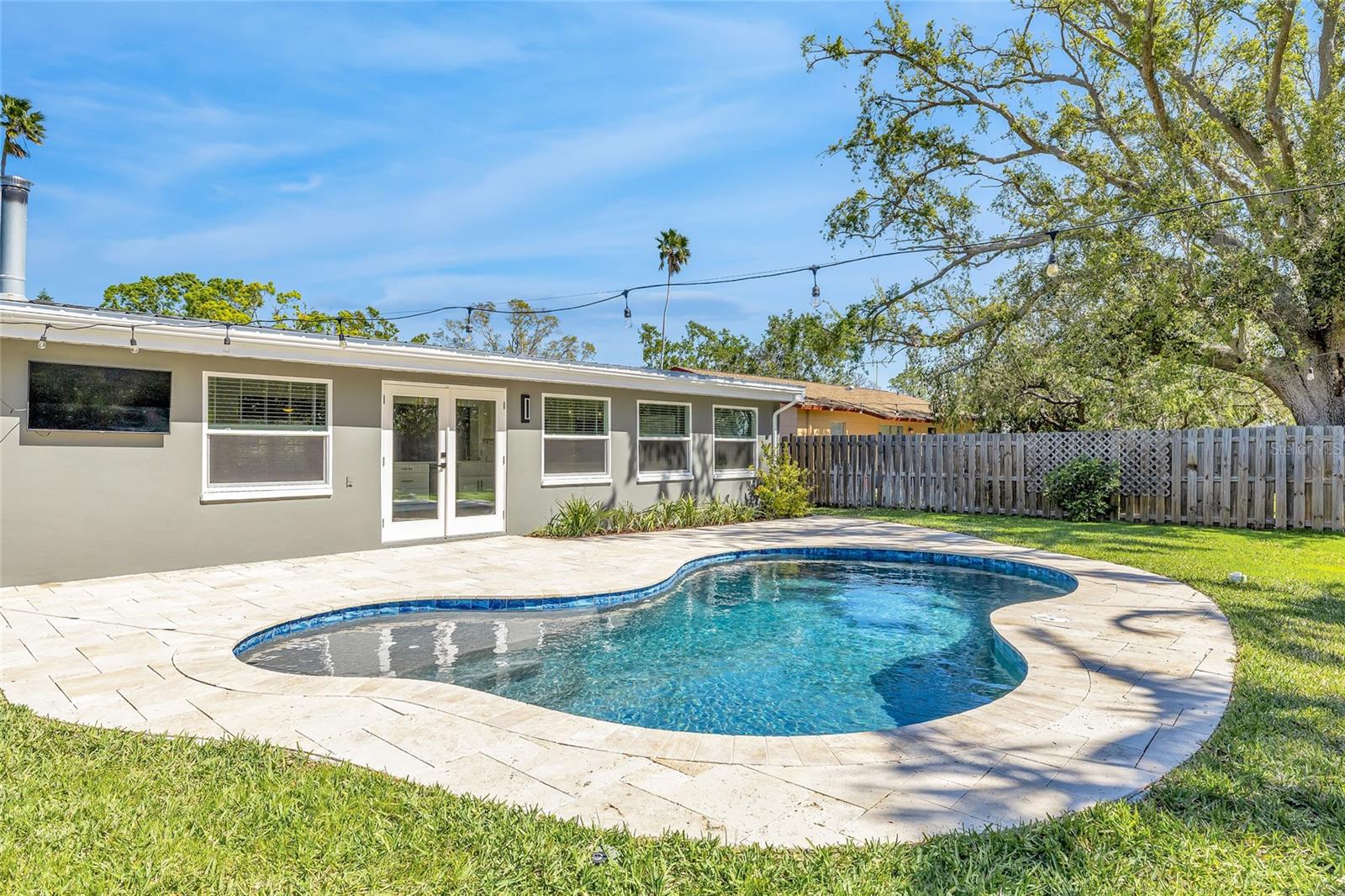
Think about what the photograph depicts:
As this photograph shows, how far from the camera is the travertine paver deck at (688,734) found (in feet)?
9.03

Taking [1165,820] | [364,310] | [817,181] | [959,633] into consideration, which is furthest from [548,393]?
[364,310]

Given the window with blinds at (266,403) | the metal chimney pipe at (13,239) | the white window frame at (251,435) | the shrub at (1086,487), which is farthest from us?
the shrub at (1086,487)

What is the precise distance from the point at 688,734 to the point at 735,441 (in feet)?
36.0

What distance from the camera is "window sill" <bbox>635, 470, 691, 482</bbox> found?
40.7ft

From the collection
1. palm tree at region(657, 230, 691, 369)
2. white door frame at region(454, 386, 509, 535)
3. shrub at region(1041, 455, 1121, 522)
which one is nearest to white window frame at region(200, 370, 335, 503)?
white door frame at region(454, 386, 509, 535)

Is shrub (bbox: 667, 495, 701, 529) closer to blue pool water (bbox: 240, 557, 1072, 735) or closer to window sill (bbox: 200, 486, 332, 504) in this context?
blue pool water (bbox: 240, 557, 1072, 735)

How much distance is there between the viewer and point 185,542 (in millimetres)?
7645

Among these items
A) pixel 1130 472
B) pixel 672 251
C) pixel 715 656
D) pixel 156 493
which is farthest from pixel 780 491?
pixel 672 251

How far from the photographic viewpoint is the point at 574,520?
10.9 meters

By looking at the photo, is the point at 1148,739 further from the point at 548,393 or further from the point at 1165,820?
the point at 548,393

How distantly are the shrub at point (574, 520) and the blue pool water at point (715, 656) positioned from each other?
3.29 m

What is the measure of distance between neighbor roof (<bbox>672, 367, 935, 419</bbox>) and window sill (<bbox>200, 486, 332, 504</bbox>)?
11270 millimetres

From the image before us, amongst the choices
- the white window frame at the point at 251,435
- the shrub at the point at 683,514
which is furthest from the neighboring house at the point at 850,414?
the white window frame at the point at 251,435

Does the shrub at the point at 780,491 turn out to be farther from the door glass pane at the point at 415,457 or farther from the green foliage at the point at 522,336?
Result: the green foliage at the point at 522,336
